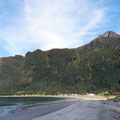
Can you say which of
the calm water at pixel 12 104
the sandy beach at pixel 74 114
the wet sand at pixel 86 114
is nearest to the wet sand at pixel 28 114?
the sandy beach at pixel 74 114

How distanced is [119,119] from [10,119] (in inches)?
918

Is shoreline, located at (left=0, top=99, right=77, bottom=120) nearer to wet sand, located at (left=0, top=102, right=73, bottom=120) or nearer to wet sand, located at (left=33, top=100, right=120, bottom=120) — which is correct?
wet sand, located at (left=0, top=102, right=73, bottom=120)

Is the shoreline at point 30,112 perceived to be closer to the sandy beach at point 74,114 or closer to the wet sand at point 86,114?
the sandy beach at point 74,114

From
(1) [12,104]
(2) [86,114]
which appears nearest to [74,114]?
(2) [86,114]

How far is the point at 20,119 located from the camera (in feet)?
122

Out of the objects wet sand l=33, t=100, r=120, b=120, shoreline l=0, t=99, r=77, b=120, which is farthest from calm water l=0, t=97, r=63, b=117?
wet sand l=33, t=100, r=120, b=120

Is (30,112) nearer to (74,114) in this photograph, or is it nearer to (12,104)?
(74,114)

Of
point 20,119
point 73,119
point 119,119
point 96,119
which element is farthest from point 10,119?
point 119,119

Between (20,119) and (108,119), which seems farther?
(20,119)

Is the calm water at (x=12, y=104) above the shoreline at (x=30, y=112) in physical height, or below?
above

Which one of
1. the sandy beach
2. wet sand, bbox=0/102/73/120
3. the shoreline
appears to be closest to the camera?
the sandy beach

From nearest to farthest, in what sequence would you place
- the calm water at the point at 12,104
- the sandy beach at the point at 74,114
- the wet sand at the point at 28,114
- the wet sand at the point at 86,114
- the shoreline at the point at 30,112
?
1. the wet sand at the point at 86,114
2. the sandy beach at the point at 74,114
3. the wet sand at the point at 28,114
4. the shoreline at the point at 30,112
5. the calm water at the point at 12,104

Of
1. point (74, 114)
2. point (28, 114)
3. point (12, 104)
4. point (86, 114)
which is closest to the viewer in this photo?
point (86, 114)

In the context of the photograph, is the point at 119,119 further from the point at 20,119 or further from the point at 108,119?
the point at 20,119
